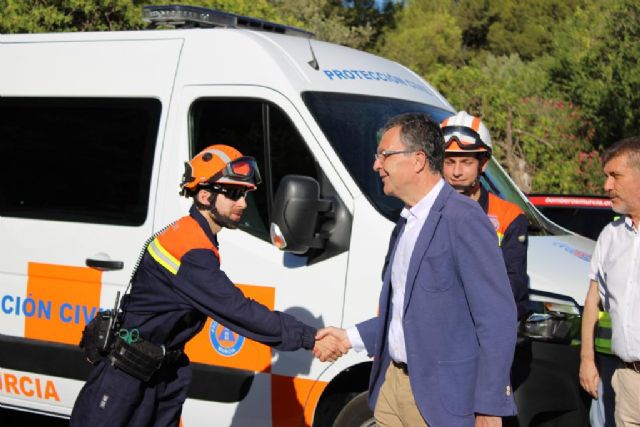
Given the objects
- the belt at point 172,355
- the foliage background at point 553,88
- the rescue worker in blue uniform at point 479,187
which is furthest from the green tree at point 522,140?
the belt at point 172,355

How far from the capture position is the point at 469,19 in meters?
42.8

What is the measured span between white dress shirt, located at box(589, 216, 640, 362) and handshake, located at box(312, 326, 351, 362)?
3.76ft

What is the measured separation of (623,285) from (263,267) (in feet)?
5.74

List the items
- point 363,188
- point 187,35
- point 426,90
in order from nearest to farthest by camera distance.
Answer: point 363,188 → point 187,35 → point 426,90

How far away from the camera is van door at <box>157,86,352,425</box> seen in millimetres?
4785

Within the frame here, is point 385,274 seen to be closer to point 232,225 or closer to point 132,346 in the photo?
point 232,225

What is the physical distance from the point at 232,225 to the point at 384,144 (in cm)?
91

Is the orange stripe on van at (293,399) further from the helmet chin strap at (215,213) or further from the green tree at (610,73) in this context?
the green tree at (610,73)

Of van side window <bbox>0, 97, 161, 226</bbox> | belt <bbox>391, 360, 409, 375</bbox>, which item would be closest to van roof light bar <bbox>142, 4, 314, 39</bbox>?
van side window <bbox>0, 97, 161, 226</bbox>

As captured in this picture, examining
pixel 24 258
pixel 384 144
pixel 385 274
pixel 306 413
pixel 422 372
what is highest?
pixel 384 144

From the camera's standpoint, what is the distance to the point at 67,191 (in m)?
5.63

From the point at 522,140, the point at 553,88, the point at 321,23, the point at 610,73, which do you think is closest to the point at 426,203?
the point at 522,140

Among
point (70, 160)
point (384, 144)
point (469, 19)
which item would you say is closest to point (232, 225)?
point (384, 144)

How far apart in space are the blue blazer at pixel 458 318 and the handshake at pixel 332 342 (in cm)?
77
